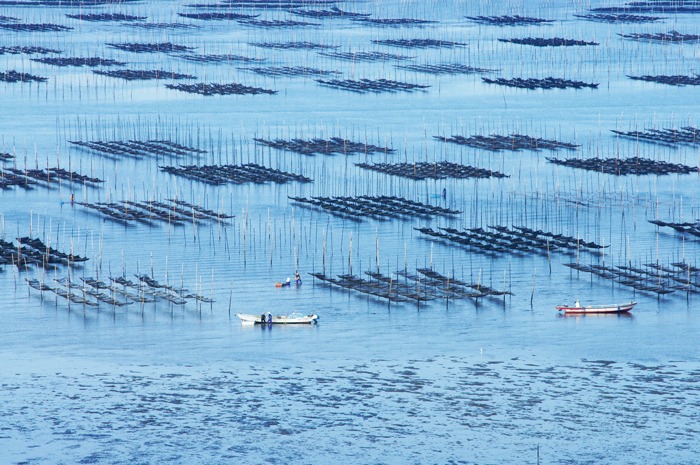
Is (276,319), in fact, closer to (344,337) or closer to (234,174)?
(344,337)

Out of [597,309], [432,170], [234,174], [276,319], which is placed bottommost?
[276,319]

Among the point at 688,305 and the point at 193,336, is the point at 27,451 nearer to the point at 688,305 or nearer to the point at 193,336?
the point at 193,336

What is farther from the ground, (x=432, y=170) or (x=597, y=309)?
(x=432, y=170)

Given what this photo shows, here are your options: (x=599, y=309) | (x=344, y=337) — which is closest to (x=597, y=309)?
(x=599, y=309)

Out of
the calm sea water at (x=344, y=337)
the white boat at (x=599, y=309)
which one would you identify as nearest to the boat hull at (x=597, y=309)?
the white boat at (x=599, y=309)

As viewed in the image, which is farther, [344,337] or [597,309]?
[597,309]

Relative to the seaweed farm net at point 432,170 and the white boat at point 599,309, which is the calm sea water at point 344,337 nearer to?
the white boat at point 599,309

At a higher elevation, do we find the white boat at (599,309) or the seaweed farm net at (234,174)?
the seaweed farm net at (234,174)

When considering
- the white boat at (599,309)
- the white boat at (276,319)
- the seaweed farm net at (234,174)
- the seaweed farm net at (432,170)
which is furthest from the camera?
the seaweed farm net at (432,170)
